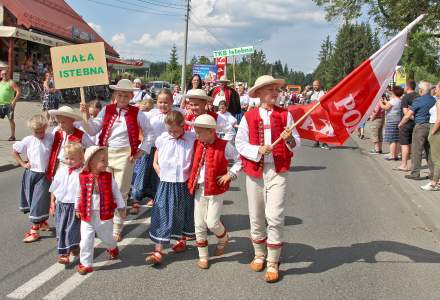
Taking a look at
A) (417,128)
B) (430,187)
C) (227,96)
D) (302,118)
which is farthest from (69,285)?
(417,128)

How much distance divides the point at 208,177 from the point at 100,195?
3.40 ft

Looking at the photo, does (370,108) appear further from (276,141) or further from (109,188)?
(109,188)

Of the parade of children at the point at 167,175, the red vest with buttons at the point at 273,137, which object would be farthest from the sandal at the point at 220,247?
the red vest with buttons at the point at 273,137

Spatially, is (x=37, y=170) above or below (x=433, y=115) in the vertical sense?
below

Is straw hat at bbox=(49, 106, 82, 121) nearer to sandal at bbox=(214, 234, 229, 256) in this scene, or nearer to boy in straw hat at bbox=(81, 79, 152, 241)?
boy in straw hat at bbox=(81, 79, 152, 241)

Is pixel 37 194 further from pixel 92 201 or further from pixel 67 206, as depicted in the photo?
pixel 92 201

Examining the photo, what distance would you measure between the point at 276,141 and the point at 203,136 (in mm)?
762

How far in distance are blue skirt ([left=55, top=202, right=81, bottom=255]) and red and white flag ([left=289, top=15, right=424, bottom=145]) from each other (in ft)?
7.74

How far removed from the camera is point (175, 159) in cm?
490

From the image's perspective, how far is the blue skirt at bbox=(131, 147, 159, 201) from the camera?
6.76 meters

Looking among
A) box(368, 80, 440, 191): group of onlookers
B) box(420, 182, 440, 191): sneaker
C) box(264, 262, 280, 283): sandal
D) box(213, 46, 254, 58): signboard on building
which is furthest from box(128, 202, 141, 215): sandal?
box(213, 46, 254, 58): signboard on building

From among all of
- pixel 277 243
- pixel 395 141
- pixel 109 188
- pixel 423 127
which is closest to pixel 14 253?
pixel 109 188

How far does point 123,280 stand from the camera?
4375 millimetres

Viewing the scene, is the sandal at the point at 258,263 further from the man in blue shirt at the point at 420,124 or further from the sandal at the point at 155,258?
the man in blue shirt at the point at 420,124
